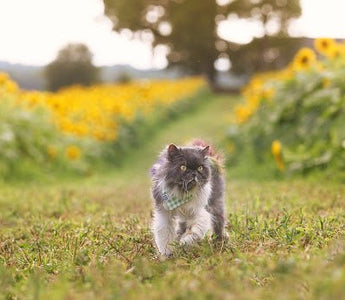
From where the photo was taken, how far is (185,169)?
13.6 feet

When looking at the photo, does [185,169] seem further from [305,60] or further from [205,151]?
[305,60]

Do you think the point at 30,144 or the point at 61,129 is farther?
the point at 61,129

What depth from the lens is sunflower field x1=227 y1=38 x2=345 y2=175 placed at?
9.06m

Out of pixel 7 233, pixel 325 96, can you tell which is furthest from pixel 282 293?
pixel 325 96

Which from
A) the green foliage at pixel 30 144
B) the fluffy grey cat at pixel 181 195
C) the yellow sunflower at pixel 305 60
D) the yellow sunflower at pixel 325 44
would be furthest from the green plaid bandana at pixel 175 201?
the yellow sunflower at pixel 305 60

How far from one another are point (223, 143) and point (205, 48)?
27690 millimetres

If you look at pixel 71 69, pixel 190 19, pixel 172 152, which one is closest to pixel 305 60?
pixel 172 152

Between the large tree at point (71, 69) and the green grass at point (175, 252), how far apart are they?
21908 mm

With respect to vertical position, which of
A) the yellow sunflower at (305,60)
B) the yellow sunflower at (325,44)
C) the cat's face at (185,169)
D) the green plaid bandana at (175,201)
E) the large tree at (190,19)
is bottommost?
the green plaid bandana at (175,201)

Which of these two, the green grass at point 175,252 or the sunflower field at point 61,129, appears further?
the sunflower field at point 61,129

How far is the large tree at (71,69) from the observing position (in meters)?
29.7

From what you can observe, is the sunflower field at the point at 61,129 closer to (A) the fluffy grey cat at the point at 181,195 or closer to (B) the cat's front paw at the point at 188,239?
(A) the fluffy grey cat at the point at 181,195

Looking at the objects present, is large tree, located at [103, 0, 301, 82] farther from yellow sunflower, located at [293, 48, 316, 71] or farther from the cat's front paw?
the cat's front paw

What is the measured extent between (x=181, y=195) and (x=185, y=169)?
0.17 m
